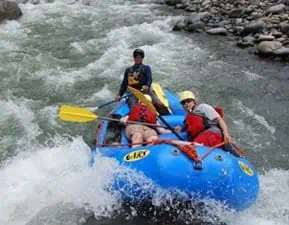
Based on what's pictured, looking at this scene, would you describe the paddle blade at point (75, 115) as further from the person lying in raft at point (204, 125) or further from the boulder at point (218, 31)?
the boulder at point (218, 31)

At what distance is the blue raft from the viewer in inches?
211

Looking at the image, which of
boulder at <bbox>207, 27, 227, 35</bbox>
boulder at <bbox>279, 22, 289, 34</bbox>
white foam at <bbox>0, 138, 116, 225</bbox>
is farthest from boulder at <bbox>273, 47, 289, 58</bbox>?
white foam at <bbox>0, 138, 116, 225</bbox>

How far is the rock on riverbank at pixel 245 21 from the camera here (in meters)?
11.5

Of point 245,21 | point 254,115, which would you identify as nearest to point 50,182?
point 254,115

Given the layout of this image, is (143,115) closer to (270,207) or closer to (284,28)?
(270,207)

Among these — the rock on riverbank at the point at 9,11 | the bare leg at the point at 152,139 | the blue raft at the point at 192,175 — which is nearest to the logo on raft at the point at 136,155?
the blue raft at the point at 192,175

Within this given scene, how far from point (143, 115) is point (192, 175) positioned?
170 cm

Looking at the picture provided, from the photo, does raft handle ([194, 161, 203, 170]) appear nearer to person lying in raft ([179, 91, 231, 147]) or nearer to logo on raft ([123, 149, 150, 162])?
logo on raft ([123, 149, 150, 162])

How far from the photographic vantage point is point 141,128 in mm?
6629

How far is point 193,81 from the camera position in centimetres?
1023

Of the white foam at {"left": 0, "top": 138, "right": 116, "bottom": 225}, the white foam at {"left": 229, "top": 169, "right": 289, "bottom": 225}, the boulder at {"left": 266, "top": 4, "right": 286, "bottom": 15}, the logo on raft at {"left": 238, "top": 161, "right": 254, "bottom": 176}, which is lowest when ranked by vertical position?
the boulder at {"left": 266, "top": 4, "right": 286, "bottom": 15}

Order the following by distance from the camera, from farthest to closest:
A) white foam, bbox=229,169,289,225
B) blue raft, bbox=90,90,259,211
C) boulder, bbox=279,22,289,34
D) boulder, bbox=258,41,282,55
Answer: boulder, bbox=279,22,289,34
boulder, bbox=258,41,282,55
white foam, bbox=229,169,289,225
blue raft, bbox=90,90,259,211

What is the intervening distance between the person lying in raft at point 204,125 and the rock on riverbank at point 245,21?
16.5 feet

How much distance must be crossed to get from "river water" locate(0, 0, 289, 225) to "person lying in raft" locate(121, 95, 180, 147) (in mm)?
619
